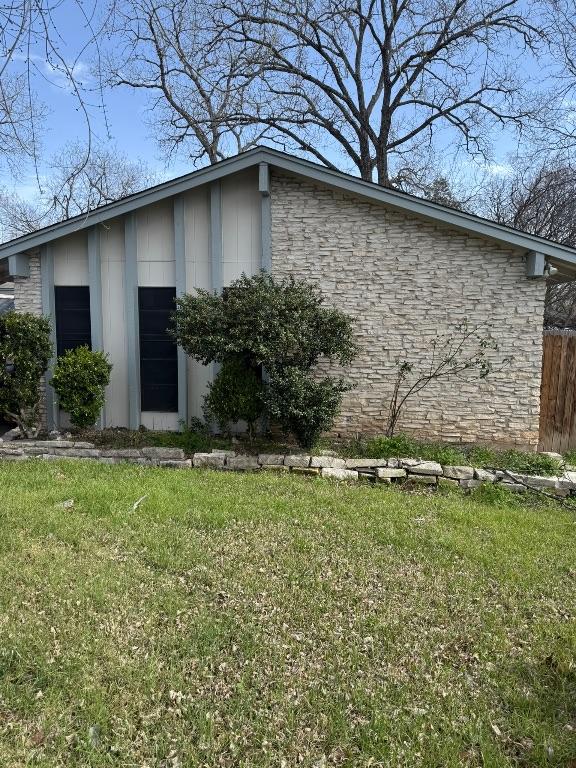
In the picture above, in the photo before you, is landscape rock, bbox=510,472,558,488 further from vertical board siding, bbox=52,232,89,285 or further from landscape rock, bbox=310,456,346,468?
vertical board siding, bbox=52,232,89,285

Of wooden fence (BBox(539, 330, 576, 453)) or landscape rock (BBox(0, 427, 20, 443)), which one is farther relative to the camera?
wooden fence (BBox(539, 330, 576, 453))

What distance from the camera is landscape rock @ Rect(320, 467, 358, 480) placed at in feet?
21.8

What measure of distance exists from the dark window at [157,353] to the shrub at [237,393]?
1.23 m

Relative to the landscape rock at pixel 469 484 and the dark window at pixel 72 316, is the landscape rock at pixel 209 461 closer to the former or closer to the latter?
the dark window at pixel 72 316

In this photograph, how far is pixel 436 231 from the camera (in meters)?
7.85

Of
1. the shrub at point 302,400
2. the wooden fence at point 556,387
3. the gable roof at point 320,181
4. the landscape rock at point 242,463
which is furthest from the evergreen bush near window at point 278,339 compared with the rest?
the wooden fence at point 556,387

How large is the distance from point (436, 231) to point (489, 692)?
6543 mm

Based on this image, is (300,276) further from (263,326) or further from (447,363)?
(447,363)

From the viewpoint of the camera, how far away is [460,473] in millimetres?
6520

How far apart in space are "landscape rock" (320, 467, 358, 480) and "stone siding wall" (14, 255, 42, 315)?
5238 mm

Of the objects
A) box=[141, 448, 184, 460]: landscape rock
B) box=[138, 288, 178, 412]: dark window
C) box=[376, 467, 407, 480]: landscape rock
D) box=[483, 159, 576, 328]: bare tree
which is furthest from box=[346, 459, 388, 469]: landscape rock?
box=[483, 159, 576, 328]: bare tree

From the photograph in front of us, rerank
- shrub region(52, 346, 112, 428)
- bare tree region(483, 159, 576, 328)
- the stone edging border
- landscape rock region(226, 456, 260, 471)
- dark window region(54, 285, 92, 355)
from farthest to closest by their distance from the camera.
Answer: bare tree region(483, 159, 576, 328) → dark window region(54, 285, 92, 355) → shrub region(52, 346, 112, 428) → landscape rock region(226, 456, 260, 471) → the stone edging border

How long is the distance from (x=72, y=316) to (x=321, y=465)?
187 inches

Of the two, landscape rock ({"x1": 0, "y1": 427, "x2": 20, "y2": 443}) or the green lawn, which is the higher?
landscape rock ({"x1": 0, "y1": 427, "x2": 20, "y2": 443})
